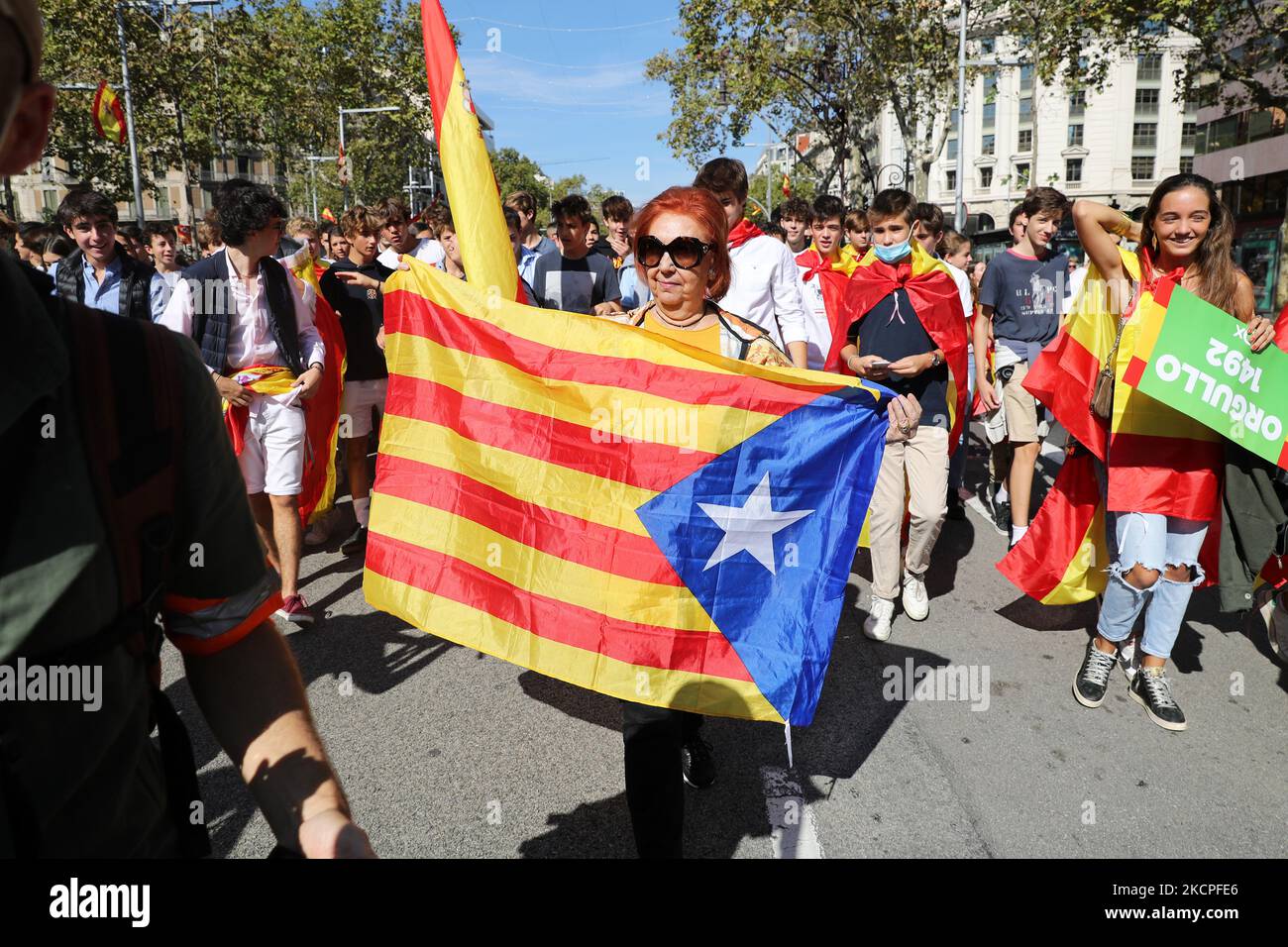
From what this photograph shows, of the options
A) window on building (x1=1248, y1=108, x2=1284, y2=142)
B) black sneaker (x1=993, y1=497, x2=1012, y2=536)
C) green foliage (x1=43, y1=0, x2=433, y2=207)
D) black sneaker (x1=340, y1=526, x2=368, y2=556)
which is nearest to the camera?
black sneaker (x1=340, y1=526, x2=368, y2=556)

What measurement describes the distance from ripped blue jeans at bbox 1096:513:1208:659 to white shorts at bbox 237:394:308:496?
4055mm

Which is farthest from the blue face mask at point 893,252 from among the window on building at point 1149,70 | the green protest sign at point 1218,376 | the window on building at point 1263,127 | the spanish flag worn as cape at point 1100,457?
the window on building at point 1149,70

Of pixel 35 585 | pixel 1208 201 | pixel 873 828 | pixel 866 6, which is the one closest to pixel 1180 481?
pixel 1208 201

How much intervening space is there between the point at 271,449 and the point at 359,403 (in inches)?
71.3

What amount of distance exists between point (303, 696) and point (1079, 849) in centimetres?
268

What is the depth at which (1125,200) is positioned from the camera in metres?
66.6

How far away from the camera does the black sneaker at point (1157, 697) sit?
380 centimetres

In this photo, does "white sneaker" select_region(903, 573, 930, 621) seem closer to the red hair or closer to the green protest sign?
the green protest sign

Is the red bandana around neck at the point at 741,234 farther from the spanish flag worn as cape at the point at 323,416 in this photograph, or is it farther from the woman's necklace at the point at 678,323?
the spanish flag worn as cape at the point at 323,416

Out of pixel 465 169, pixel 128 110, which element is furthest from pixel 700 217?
pixel 128 110

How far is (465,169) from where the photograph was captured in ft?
12.1

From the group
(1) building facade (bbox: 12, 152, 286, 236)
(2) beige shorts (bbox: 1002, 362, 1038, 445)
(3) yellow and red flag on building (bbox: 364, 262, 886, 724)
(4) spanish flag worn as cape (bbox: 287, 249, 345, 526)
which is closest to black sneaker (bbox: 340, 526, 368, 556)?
(4) spanish flag worn as cape (bbox: 287, 249, 345, 526)

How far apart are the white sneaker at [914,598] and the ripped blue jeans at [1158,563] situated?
120 centimetres

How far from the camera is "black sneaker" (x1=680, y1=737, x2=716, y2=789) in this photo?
3.33 metres
